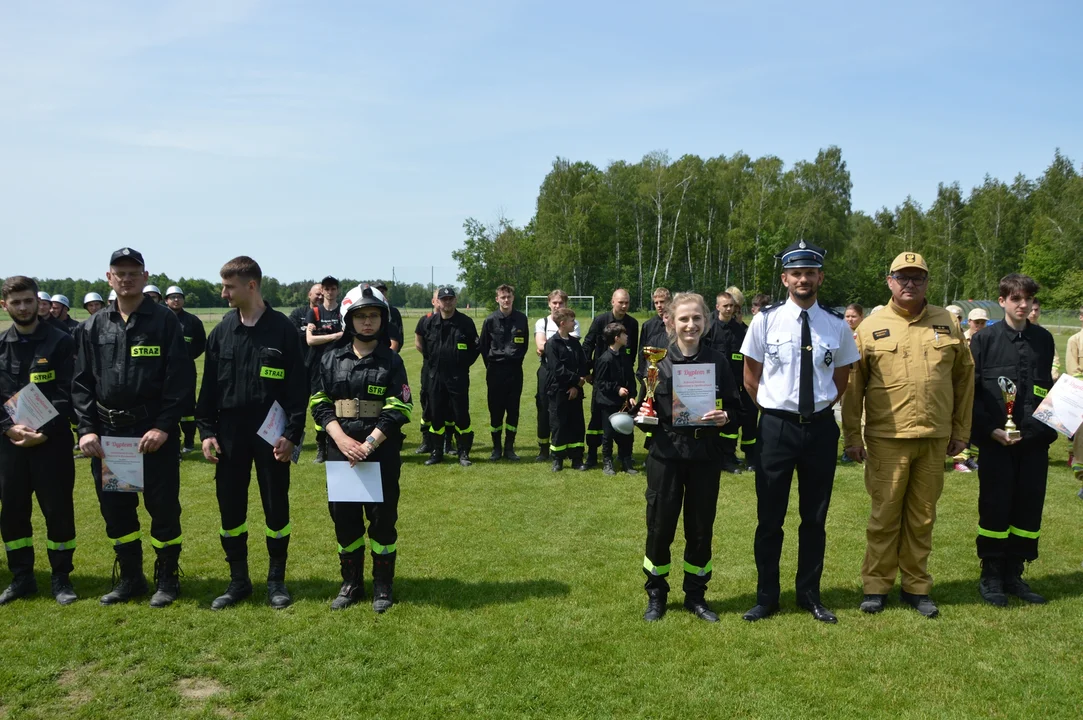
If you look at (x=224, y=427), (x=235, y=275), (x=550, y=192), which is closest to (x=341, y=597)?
(x=224, y=427)

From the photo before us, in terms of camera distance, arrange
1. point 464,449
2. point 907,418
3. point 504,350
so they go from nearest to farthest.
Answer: point 907,418 → point 504,350 → point 464,449

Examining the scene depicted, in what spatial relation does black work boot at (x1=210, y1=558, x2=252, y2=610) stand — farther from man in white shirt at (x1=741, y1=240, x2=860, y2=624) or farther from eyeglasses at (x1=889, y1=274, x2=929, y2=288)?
eyeglasses at (x1=889, y1=274, x2=929, y2=288)

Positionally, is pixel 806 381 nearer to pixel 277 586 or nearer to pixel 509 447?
pixel 277 586

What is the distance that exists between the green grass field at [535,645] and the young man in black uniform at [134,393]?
0.60m

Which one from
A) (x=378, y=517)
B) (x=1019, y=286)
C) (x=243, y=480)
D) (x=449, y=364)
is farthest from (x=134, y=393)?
(x=1019, y=286)

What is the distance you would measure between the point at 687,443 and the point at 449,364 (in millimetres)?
5388

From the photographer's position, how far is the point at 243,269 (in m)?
4.82

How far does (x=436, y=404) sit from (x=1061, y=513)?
713cm

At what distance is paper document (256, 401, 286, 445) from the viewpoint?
15.4 ft

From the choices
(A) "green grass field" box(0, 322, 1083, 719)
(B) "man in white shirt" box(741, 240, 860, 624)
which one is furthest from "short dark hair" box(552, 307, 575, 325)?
(B) "man in white shirt" box(741, 240, 860, 624)

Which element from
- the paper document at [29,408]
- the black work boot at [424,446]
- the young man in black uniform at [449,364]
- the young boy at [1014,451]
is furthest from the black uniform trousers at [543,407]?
the paper document at [29,408]

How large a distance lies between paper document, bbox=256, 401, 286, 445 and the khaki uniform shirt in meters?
3.82

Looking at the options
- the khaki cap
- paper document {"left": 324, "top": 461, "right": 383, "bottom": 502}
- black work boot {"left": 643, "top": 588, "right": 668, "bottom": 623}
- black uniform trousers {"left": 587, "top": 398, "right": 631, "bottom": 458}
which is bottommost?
black work boot {"left": 643, "top": 588, "right": 668, "bottom": 623}

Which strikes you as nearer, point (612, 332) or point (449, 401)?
point (612, 332)
